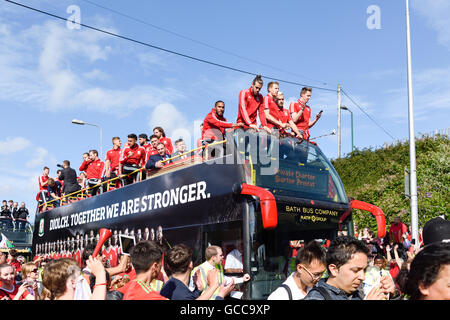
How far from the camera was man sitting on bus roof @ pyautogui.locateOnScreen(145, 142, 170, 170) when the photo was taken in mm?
9538

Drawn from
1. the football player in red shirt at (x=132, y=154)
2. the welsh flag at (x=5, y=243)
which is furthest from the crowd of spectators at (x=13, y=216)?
the football player in red shirt at (x=132, y=154)

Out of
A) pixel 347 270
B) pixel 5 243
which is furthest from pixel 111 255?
pixel 5 243

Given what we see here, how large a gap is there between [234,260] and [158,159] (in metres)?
3.68

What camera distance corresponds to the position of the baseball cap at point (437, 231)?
3.77 metres

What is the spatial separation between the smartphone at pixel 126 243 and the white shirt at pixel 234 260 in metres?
2.77

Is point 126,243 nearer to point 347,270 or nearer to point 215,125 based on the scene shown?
point 215,125

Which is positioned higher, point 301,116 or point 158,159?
point 301,116

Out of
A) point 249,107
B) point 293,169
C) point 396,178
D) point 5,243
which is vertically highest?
point 396,178

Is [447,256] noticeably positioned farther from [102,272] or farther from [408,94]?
[408,94]

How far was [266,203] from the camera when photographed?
664 centimetres

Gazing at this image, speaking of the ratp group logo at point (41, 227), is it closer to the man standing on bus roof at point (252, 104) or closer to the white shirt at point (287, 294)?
the man standing on bus roof at point (252, 104)

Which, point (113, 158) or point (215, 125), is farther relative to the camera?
point (113, 158)

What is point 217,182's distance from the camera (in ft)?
24.9
